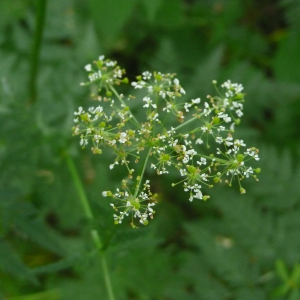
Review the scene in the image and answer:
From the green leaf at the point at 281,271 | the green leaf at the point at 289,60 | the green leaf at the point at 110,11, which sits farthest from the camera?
the green leaf at the point at 289,60

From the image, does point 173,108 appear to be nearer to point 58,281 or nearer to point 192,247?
point 58,281

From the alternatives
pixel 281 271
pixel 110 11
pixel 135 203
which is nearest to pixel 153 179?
pixel 281 271

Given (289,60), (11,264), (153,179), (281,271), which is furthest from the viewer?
(153,179)

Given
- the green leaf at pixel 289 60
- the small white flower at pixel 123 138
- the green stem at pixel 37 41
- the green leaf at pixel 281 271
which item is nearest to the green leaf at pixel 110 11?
the green stem at pixel 37 41

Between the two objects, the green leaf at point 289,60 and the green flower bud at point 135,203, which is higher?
the green leaf at point 289,60

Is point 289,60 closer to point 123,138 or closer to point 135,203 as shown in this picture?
point 123,138

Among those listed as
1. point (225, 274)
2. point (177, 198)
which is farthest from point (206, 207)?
point (225, 274)

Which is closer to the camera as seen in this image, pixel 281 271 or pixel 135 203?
pixel 135 203

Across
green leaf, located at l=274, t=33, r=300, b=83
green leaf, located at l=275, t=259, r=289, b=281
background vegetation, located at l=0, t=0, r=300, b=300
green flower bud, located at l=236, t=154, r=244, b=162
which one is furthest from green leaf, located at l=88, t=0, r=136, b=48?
green leaf, located at l=275, t=259, r=289, b=281

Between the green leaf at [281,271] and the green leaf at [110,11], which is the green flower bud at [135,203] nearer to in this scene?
the green leaf at [110,11]
